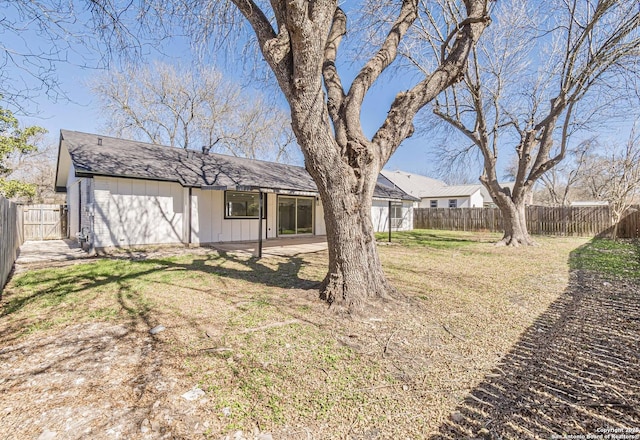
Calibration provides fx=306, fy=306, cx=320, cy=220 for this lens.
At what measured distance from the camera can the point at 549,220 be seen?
1622 cm

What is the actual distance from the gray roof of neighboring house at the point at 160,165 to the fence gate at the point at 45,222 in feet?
5.65

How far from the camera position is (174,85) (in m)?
20.2

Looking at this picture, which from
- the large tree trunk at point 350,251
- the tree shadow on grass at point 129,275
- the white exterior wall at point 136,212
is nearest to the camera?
the large tree trunk at point 350,251

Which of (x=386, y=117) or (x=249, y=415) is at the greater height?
(x=386, y=117)

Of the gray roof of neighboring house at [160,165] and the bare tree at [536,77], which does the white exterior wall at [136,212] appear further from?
the bare tree at [536,77]

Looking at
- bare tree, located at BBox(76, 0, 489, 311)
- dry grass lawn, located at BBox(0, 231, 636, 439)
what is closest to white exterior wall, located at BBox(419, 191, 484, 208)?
dry grass lawn, located at BBox(0, 231, 636, 439)

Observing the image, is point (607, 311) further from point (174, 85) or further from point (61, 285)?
point (174, 85)

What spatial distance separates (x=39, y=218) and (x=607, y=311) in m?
17.2

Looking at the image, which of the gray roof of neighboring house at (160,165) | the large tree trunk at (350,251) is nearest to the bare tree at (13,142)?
the gray roof of neighboring house at (160,165)

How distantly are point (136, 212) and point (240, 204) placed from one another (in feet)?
11.5

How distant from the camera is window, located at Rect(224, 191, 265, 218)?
11.4m

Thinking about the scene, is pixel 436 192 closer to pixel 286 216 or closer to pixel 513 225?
pixel 513 225

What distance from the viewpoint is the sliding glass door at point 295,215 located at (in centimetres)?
1320

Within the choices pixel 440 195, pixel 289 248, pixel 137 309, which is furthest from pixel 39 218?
pixel 440 195
